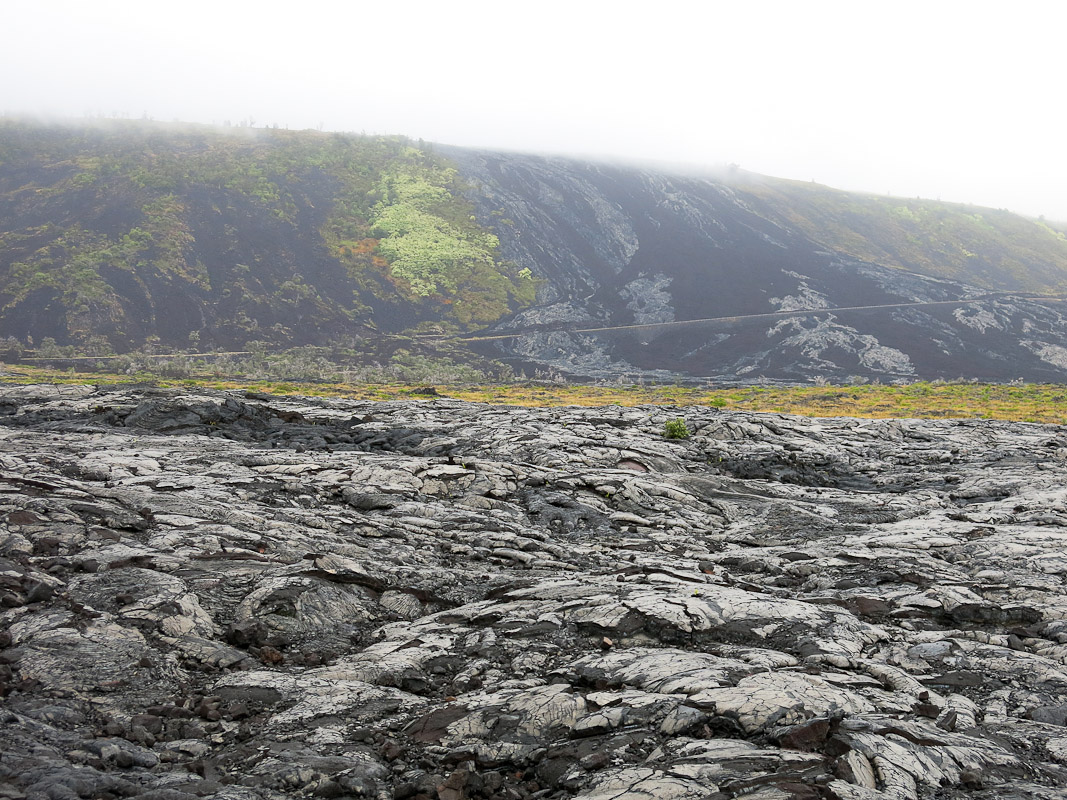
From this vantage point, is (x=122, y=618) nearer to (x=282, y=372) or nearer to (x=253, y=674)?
(x=253, y=674)

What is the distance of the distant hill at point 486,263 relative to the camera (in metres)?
93.9

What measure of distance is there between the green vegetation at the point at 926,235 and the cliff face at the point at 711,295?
11.7m

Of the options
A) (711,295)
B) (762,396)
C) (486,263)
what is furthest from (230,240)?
(762,396)

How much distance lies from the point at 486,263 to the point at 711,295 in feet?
149

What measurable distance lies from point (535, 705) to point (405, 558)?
610 cm

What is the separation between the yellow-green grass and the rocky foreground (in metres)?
25.3

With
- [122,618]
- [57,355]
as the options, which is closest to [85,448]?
[122,618]

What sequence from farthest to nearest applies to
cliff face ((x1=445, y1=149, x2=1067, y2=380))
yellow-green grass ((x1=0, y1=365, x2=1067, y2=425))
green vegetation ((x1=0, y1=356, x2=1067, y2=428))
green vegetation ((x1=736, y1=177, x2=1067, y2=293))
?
green vegetation ((x1=736, y1=177, x2=1067, y2=293)) → cliff face ((x1=445, y1=149, x2=1067, y2=380)) → green vegetation ((x1=0, y1=356, x2=1067, y2=428)) → yellow-green grass ((x1=0, y1=365, x2=1067, y2=425))

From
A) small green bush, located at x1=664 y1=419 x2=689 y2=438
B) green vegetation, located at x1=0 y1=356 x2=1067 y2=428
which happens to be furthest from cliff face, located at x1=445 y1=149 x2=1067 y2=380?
small green bush, located at x1=664 y1=419 x2=689 y2=438

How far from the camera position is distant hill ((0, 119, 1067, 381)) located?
93.9 meters

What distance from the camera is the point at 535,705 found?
8.05 metres

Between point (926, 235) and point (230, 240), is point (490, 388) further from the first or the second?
point (926, 235)

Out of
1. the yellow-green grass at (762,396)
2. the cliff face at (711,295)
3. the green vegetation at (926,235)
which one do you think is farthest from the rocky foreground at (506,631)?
the green vegetation at (926,235)

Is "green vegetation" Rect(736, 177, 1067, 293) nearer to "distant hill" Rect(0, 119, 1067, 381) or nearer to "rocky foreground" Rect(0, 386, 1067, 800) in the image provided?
"distant hill" Rect(0, 119, 1067, 381)
